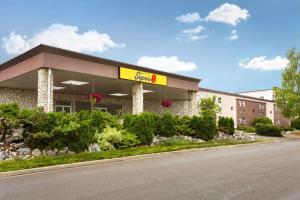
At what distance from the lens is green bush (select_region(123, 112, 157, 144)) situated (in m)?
19.2

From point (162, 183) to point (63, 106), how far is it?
90.5ft

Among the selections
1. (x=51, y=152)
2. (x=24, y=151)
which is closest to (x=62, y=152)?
(x=51, y=152)

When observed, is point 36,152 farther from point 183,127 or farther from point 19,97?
point 19,97

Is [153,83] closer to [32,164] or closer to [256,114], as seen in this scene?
[32,164]

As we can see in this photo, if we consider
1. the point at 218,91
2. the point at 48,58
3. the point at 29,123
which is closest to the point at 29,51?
the point at 48,58

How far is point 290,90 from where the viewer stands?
44.7m

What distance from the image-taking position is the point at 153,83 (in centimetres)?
2667

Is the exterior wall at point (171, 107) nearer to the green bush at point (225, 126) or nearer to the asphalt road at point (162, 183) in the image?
the green bush at point (225, 126)

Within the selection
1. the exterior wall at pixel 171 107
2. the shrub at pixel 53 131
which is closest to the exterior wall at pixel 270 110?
the exterior wall at pixel 171 107

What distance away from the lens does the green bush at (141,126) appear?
63.0 ft

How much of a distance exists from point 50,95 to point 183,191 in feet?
47.8

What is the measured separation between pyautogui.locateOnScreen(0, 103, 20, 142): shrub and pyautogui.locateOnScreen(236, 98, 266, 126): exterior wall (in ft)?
142

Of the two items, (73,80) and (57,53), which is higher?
(57,53)

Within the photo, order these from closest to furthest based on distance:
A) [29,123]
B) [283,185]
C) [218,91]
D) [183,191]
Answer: [183,191] → [283,185] → [29,123] → [218,91]
